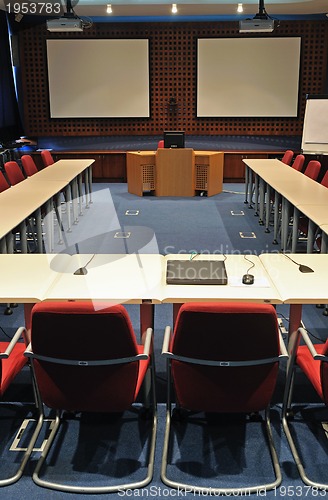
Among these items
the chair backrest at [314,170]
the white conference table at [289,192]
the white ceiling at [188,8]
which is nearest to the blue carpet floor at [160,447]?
the white conference table at [289,192]

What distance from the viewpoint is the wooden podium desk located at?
9.09m

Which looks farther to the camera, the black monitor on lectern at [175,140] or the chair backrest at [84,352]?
the black monitor on lectern at [175,140]

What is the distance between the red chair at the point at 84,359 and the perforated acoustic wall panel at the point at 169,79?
8959 millimetres

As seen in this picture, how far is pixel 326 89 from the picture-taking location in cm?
1044

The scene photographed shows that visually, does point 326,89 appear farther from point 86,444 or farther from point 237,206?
point 86,444

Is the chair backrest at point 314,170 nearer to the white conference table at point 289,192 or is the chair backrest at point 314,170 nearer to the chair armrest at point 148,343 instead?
the white conference table at point 289,192

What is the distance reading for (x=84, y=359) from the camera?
227cm

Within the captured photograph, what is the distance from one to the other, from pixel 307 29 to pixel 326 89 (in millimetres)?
1252

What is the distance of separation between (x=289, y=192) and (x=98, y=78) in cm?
643

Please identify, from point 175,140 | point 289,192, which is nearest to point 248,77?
point 175,140

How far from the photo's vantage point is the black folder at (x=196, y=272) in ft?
9.43

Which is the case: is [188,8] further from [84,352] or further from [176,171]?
[84,352]

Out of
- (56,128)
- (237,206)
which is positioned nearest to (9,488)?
(237,206)

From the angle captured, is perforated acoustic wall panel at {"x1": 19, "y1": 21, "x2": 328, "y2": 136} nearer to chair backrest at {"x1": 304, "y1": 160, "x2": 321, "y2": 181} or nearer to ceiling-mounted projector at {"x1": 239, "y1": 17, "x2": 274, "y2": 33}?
ceiling-mounted projector at {"x1": 239, "y1": 17, "x2": 274, "y2": 33}
